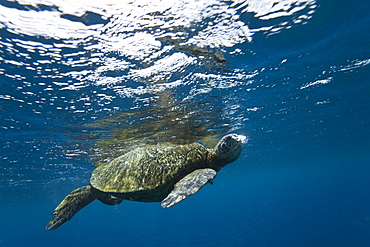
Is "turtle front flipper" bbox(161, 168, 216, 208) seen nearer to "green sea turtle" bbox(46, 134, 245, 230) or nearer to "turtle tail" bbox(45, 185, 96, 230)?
"green sea turtle" bbox(46, 134, 245, 230)

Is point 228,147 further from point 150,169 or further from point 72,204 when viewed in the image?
point 72,204

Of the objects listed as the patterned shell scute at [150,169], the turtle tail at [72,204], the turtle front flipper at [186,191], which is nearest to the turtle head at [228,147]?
the patterned shell scute at [150,169]

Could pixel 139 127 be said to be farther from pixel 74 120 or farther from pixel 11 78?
pixel 11 78

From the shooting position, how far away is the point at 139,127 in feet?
39.8

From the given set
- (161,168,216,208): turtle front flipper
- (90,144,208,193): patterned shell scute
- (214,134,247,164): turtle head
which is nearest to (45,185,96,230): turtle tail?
(90,144,208,193): patterned shell scute

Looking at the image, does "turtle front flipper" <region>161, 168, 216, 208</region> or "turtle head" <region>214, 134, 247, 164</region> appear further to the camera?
"turtle head" <region>214, 134, 247, 164</region>

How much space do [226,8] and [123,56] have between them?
355 centimetres

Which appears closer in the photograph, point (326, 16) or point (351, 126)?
point (326, 16)

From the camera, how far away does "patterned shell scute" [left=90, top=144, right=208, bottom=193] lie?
642 centimetres

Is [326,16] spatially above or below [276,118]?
above

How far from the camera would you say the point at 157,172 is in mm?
6625

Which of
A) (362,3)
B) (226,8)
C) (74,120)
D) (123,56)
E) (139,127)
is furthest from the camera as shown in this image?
(139,127)

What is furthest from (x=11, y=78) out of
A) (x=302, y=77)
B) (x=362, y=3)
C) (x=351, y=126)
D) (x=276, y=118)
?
(x=351, y=126)

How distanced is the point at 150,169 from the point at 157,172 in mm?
327
